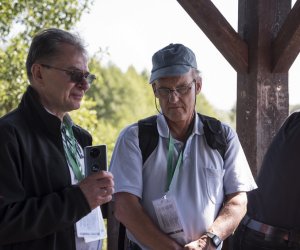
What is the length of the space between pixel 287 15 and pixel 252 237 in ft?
4.60

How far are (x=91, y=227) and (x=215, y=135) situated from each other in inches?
28.8

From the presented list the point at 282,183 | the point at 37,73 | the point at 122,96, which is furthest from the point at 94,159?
the point at 122,96

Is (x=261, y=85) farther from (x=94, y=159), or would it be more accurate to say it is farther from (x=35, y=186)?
(x=35, y=186)

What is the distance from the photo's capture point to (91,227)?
2154 mm

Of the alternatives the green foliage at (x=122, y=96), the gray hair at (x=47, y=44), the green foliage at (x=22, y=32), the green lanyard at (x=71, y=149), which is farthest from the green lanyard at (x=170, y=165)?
the green foliage at (x=122, y=96)

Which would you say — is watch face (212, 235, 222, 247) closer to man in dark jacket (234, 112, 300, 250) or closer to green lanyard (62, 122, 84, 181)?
man in dark jacket (234, 112, 300, 250)

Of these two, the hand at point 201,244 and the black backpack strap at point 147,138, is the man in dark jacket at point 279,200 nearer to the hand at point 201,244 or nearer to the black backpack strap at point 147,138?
the hand at point 201,244

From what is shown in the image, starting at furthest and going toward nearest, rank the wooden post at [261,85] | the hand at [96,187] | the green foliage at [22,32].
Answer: the green foliage at [22,32], the wooden post at [261,85], the hand at [96,187]

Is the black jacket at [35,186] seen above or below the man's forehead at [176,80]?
Answer: below

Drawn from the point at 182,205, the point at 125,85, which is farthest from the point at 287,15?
the point at 125,85

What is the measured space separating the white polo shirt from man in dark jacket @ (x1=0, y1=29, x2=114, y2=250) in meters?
0.22

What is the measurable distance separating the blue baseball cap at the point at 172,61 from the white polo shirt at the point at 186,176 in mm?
223

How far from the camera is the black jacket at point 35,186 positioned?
184 cm

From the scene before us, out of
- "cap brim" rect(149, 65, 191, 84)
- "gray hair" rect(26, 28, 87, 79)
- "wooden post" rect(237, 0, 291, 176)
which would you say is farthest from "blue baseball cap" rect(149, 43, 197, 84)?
"wooden post" rect(237, 0, 291, 176)
